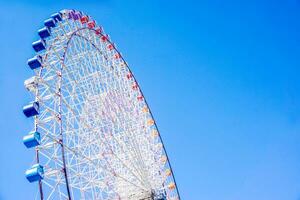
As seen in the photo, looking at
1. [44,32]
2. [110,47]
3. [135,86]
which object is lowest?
[135,86]

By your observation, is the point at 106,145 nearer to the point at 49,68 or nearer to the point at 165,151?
the point at 49,68

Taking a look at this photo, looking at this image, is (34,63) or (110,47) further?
(110,47)

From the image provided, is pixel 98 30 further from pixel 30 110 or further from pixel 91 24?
pixel 30 110

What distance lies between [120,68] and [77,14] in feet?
14.6

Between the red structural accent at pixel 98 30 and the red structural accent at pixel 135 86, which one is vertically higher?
the red structural accent at pixel 98 30

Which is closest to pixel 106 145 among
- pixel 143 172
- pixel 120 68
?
pixel 143 172

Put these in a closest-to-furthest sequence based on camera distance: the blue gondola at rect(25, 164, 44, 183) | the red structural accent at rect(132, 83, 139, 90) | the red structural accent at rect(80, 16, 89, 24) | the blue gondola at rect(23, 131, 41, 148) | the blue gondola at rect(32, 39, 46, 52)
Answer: the blue gondola at rect(25, 164, 44, 183)
the blue gondola at rect(23, 131, 41, 148)
the blue gondola at rect(32, 39, 46, 52)
the red structural accent at rect(80, 16, 89, 24)
the red structural accent at rect(132, 83, 139, 90)

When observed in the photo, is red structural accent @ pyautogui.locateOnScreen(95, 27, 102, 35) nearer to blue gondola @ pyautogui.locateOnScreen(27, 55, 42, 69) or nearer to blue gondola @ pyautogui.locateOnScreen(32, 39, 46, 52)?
blue gondola @ pyautogui.locateOnScreen(32, 39, 46, 52)

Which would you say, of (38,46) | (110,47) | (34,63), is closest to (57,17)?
(38,46)

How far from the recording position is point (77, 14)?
2133cm

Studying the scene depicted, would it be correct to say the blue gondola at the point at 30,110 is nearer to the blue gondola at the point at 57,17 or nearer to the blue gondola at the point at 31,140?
the blue gondola at the point at 31,140

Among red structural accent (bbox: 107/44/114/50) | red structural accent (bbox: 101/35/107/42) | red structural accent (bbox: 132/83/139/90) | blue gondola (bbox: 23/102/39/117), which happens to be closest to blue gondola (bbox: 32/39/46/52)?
blue gondola (bbox: 23/102/39/117)

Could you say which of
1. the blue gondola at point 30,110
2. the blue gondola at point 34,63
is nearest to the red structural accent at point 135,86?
the blue gondola at point 34,63

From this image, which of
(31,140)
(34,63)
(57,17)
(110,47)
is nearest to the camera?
(31,140)
